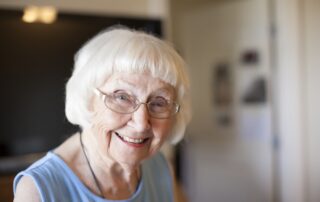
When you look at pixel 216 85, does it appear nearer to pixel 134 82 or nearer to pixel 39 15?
pixel 39 15

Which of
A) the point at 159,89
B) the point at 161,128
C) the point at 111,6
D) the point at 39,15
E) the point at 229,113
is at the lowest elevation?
the point at 229,113

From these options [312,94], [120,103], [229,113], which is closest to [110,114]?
[120,103]

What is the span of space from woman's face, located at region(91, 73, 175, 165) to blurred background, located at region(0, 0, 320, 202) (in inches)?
24.5

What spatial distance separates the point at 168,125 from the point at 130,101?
5.4 inches

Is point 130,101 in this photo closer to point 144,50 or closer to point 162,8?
point 144,50

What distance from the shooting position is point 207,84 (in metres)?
3.09

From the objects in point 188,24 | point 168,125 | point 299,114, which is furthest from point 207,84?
point 168,125

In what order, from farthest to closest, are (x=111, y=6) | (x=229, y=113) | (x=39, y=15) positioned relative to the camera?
1. (x=229, y=113)
2. (x=111, y=6)
3. (x=39, y=15)

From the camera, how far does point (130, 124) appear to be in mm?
811

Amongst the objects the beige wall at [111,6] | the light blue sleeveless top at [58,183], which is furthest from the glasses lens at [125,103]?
the beige wall at [111,6]

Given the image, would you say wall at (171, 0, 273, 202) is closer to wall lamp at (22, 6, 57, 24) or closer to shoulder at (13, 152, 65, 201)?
wall lamp at (22, 6, 57, 24)

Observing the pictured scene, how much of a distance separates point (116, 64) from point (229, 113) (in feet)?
7.25

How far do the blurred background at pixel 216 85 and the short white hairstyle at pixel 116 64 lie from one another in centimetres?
55

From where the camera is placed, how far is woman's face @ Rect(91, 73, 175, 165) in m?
0.80
